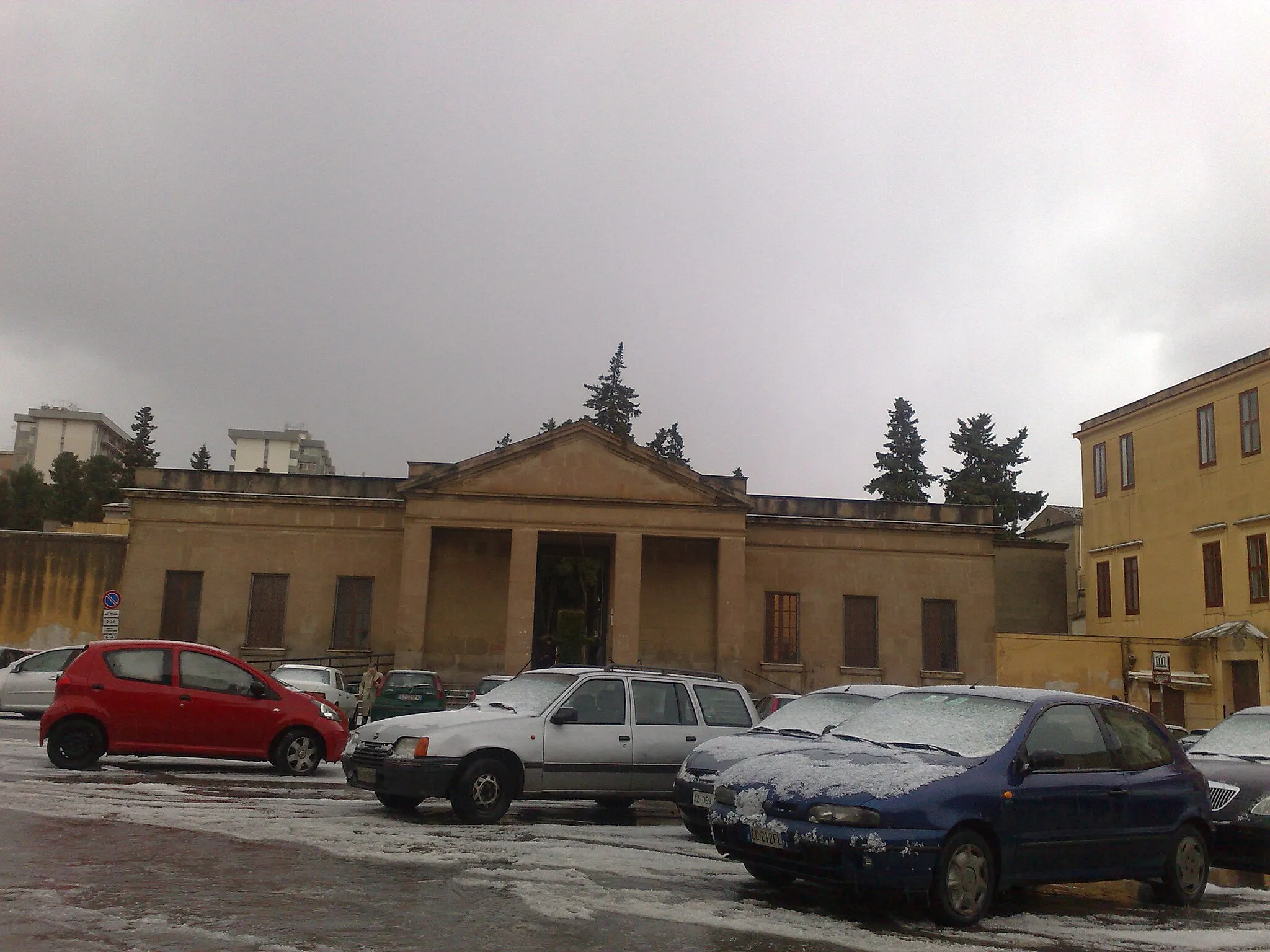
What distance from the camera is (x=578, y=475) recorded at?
1267 inches

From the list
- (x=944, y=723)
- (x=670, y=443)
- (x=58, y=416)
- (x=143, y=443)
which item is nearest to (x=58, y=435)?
(x=58, y=416)

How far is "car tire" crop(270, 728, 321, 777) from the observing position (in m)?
13.8

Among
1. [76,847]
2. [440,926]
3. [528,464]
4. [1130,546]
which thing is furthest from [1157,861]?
[1130,546]

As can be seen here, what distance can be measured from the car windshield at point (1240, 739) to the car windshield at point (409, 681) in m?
15.2

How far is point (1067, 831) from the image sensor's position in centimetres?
782

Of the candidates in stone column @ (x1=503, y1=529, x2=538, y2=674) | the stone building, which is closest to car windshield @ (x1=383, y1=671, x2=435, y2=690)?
stone column @ (x1=503, y1=529, x2=538, y2=674)

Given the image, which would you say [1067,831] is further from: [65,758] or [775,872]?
[65,758]

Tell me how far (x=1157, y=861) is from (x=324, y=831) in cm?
667

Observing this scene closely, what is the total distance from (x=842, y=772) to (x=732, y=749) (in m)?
2.76

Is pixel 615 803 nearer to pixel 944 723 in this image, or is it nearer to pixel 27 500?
pixel 944 723

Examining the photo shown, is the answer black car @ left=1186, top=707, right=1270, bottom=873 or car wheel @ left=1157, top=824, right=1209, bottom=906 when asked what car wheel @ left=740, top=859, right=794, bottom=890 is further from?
black car @ left=1186, top=707, right=1270, bottom=873

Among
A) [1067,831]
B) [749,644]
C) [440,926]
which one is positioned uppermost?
[749,644]

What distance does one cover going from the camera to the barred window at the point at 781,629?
113 feet

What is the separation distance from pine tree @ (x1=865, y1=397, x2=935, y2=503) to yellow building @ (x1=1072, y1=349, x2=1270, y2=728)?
1888 centimetres
